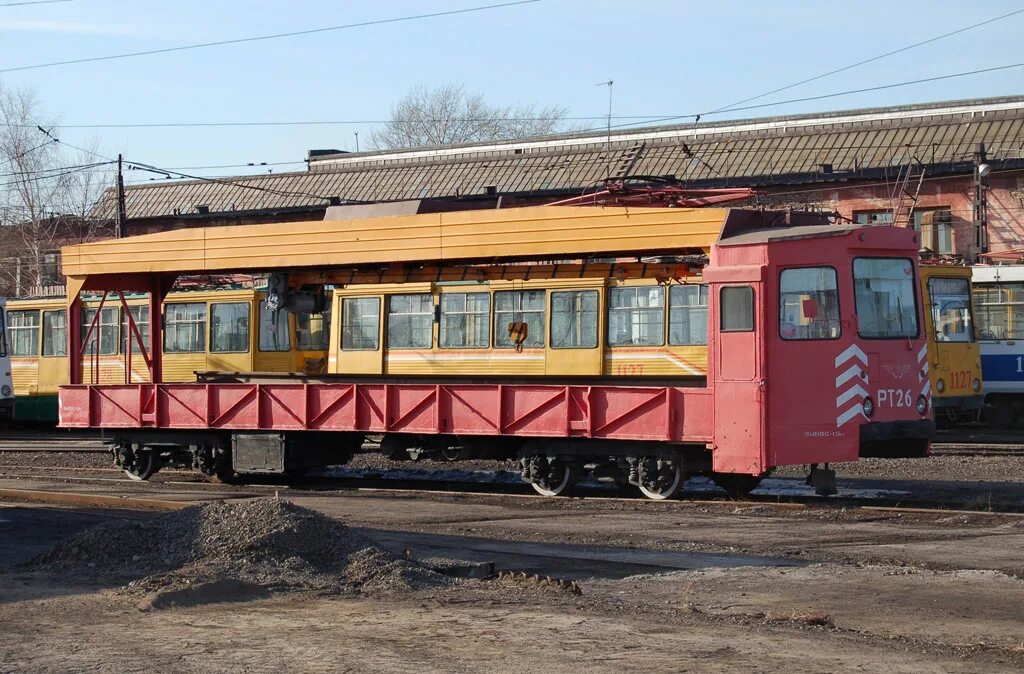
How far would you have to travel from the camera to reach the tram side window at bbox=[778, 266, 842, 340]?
15.2 meters

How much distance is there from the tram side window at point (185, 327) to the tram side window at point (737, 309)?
1620 centimetres

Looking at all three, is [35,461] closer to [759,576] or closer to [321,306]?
[321,306]

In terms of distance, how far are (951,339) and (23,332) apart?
22.5 metres

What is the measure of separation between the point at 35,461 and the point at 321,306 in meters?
8.53

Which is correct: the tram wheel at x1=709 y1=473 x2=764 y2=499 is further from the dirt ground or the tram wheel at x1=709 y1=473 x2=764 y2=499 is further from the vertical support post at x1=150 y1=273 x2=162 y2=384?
the vertical support post at x1=150 y1=273 x2=162 y2=384

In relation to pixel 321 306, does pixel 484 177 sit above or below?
above

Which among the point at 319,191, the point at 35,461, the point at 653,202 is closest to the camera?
the point at 653,202

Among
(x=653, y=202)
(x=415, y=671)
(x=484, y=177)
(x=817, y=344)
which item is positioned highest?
(x=484, y=177)

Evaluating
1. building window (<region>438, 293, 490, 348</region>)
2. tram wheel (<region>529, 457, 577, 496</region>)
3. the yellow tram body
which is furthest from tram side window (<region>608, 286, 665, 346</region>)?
tram wheel (<region>529, 457, 577, 496</region>)

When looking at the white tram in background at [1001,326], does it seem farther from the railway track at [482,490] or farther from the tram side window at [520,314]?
the tram side window at [520,314]

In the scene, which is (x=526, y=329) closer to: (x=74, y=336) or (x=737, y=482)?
(x=737, y=482)

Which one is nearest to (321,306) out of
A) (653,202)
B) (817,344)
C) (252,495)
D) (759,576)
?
(252,495)

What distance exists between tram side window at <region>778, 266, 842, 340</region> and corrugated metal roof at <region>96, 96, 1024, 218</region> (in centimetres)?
2650

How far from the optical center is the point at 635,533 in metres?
13.7
